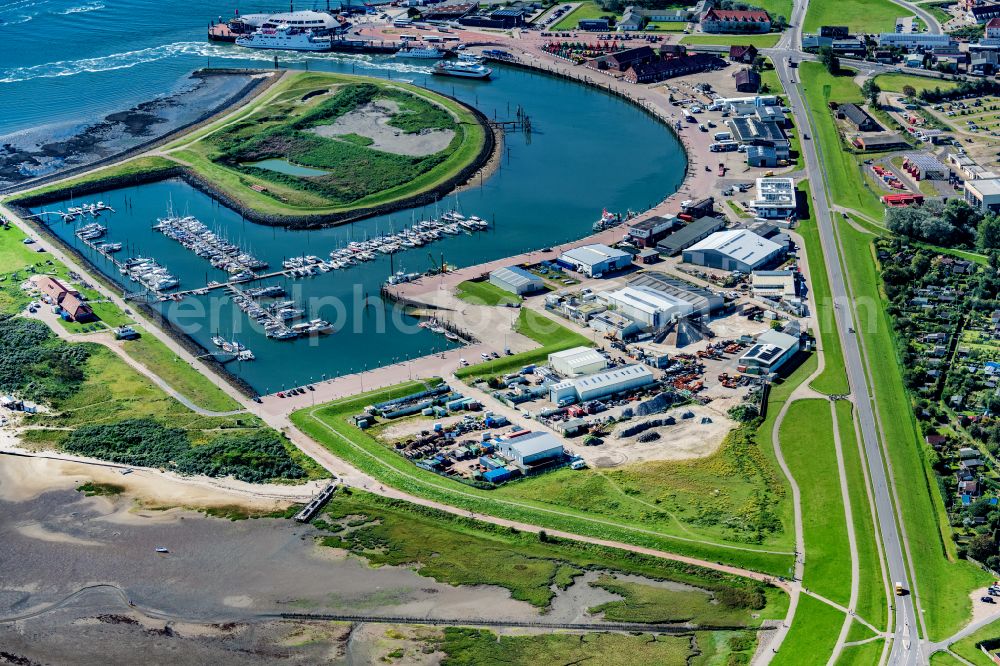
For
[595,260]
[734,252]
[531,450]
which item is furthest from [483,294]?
[531,450]

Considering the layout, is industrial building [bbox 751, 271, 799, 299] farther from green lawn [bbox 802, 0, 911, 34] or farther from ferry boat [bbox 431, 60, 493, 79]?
green lawn [bbox 802, 0, 911, 34]

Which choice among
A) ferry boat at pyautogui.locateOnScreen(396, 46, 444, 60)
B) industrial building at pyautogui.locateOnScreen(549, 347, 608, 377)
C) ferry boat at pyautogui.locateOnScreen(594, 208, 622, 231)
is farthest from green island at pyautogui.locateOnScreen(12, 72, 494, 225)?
industrial building at pyautogui.locateOnScreen(549, 347, 608, 377)

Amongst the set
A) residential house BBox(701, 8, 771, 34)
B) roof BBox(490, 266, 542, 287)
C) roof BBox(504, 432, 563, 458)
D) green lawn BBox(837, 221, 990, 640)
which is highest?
residential house BBox(701, 8, 771, 34)

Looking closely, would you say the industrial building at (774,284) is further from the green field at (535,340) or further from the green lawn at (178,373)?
the green lawn at (178,373)

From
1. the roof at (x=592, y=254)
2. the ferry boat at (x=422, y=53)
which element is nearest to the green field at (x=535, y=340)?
the roof at (x=592, y=254)

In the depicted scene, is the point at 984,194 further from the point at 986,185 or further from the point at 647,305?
the point at 647,305

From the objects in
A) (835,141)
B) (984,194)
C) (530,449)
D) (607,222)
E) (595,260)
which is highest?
(984,194)

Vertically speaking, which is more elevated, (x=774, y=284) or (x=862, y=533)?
(x=774, y=284)

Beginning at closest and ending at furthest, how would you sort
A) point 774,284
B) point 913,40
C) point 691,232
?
point 774,284, point 691,232, point 913,40
